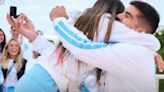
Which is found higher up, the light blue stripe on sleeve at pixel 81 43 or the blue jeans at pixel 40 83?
the light blue stripe on sleeve at pixel 81 43

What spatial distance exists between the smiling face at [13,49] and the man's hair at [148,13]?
3.13 m

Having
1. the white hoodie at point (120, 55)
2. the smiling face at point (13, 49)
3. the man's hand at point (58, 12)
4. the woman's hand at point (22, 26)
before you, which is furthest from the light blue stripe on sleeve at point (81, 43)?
the smiling face at point (13, 49)

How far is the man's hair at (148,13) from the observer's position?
2057 mm

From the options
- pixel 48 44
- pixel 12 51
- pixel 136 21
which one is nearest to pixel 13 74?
pixel 12 51

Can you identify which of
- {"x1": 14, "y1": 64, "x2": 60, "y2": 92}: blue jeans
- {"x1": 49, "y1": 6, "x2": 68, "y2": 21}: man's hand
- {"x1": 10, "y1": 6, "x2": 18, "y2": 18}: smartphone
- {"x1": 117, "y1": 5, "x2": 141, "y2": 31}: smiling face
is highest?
{"x1": 117, "y1": 5, "x2": 141, "y2": 31}: smiling face

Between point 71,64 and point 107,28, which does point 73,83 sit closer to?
point 71,64

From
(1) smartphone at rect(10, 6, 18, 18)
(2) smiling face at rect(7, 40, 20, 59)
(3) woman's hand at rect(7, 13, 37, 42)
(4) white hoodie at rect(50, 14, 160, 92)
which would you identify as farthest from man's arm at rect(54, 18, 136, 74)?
(2) smiling face at rect(7, 40, 20, 59)

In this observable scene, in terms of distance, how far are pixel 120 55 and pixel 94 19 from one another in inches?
9.3

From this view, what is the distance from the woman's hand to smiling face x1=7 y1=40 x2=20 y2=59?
280cm

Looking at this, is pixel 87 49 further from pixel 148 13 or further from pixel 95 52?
pixel 148 13

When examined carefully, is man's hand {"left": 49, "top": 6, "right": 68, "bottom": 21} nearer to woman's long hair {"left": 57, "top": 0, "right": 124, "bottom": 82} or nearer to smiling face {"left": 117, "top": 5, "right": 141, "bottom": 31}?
woman's long hair {"left": 57, "top": 0, "right": 124, "bottom": 82}

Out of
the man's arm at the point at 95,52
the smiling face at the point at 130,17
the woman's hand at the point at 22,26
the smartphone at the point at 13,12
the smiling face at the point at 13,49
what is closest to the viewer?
the man's arm at the point at 95,52

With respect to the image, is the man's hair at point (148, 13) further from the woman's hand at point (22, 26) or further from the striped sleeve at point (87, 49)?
the woman's hand at point (22, 26)

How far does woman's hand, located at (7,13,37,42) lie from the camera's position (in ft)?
7.14
